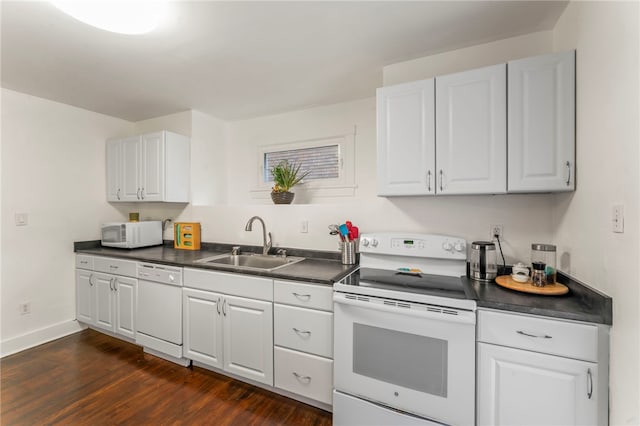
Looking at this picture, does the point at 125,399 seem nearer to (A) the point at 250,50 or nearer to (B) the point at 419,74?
(A) the point at 250,50

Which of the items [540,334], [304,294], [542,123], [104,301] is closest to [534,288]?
[540,334]

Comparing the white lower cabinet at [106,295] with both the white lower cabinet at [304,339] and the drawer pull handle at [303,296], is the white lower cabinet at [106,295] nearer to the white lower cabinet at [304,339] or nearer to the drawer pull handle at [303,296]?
the white lower cabinet at [304,339]

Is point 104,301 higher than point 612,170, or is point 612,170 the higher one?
point 612,170

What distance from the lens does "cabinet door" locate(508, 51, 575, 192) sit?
4.83 feet

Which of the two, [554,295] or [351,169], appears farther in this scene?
[351,169]

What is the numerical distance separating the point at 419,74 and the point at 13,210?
12.3ft

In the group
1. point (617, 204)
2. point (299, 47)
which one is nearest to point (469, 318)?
point (617, 204)

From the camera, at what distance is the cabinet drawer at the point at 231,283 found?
1951 millimetres

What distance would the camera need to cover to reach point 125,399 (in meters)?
1.93

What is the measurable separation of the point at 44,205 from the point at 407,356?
141 inches

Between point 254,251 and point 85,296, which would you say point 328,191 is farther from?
point 85,296

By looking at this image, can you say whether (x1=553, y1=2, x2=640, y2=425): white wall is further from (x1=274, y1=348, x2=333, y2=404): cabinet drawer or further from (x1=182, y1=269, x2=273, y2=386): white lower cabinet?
(x1=182, y1=269, x2=273, y2=386): white lower cabinet

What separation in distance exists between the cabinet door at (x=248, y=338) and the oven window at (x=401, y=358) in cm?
65

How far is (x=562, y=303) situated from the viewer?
131 cm
